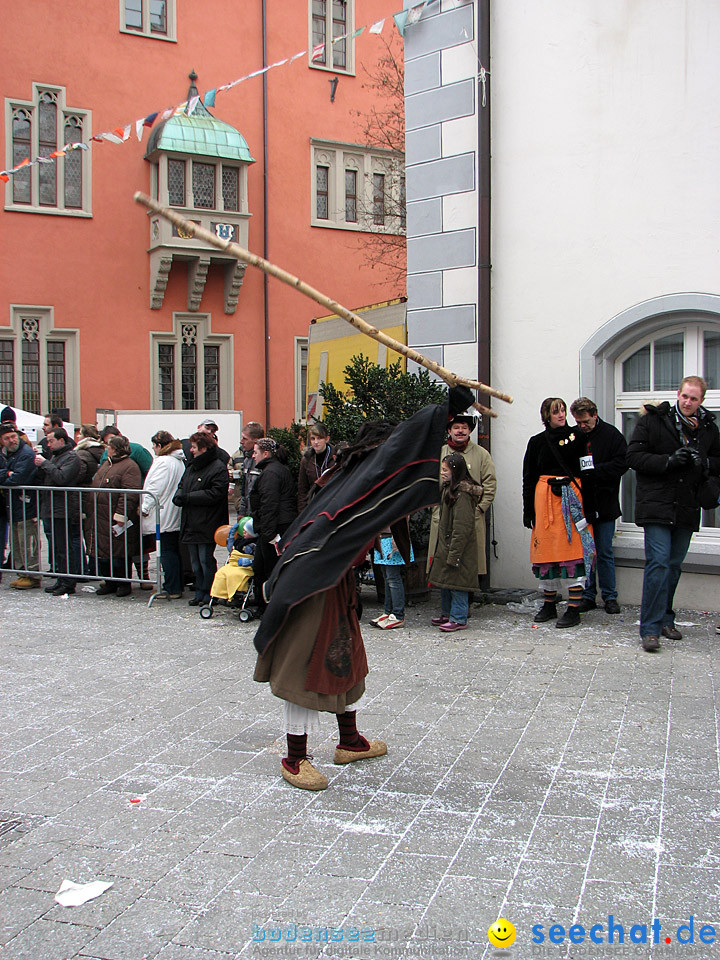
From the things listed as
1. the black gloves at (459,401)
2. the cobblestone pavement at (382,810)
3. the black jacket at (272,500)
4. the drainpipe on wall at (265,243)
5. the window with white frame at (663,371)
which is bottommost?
the cobblestone pavement at (382,810)

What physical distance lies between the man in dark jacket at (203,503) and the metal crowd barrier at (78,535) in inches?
19.6

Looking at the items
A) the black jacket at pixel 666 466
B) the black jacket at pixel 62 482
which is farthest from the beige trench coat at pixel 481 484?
the black jacket at pixel 62 482

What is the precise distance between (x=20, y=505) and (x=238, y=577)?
3626 mm

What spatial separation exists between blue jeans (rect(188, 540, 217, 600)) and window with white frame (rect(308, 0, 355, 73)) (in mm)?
18260

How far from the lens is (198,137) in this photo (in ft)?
71.1

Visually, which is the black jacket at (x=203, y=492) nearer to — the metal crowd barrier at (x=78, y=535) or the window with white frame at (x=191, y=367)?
the metal crowd barrier at (x=78, y=535)

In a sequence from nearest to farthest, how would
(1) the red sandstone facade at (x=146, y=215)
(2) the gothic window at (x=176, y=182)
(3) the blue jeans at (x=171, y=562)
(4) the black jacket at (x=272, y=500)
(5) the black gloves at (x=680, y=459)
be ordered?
(5) the black gloves at (x=680, y=459)
(4) the black jacket at (x=272, y=500)
(3) the blue jeans at (x=171, y=562)
(1) the red sandstone facade at (x=146, y=215)
(2) the gothic window at (x=176, y=182)

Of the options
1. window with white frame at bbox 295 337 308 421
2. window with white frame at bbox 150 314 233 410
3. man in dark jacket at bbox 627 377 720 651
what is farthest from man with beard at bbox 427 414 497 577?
window with white frame at bbox 295 337 308 421

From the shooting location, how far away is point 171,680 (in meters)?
6.62

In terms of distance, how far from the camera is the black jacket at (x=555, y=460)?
312 inches

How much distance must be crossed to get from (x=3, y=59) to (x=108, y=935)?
21.0 metres

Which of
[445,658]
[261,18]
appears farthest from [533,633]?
[261,18]

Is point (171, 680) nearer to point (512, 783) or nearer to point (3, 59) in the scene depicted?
point (512, 783)

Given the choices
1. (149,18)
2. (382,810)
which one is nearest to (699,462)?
(382,810)
